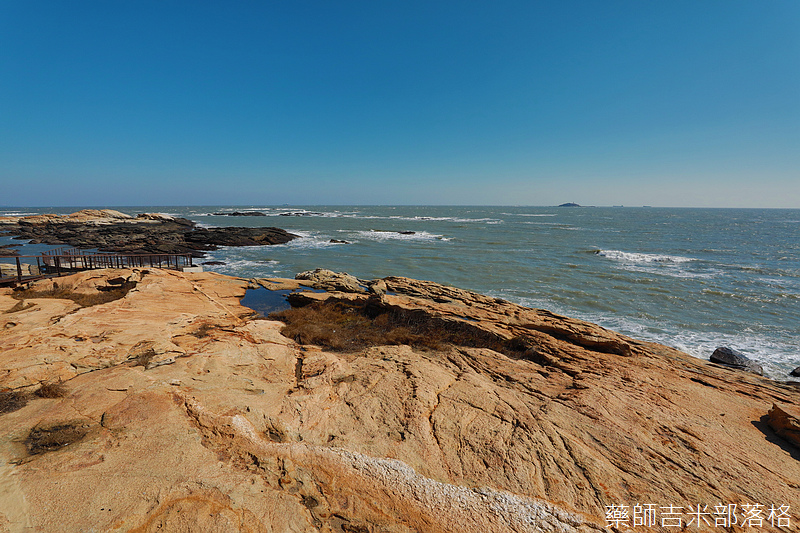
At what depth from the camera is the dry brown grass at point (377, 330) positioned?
9422 mm

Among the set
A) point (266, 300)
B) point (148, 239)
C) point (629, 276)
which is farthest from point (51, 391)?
point (148, 239)

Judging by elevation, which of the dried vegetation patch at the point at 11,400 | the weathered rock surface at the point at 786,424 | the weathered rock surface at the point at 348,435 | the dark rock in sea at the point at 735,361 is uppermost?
the dried vegetation patch at the point at 11,400

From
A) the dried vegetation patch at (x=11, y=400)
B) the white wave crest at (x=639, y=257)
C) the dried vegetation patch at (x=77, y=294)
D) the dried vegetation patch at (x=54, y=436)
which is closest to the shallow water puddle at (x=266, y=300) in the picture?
the dried vegetation patch at (x=77, y=294)

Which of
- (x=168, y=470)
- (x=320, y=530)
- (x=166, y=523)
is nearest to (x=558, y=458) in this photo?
(x=320, y=530)

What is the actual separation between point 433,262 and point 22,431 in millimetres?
27709

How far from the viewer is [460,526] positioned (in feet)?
11.9

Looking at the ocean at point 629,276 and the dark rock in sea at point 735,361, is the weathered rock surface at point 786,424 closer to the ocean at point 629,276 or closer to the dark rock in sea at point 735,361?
the dark rock in sea at point 735,361

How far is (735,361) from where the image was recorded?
10.5m

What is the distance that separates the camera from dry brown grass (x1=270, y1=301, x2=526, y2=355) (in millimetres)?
9422

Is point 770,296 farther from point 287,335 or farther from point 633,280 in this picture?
point 287,335

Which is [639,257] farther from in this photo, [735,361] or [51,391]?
[51,391]

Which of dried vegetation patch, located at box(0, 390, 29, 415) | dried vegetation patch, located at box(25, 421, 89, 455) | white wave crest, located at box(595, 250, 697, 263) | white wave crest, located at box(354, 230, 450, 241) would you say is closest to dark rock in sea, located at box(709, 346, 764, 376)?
dried vegetation patch, located at box(25, 421, 89, 455)

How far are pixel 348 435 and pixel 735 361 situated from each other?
12994mm

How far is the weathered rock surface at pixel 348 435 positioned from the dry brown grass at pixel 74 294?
A: 3.39 metres
